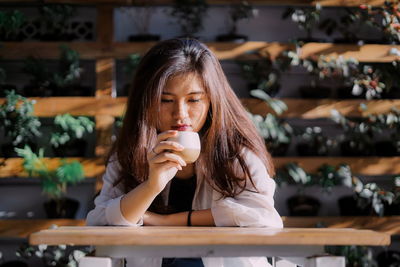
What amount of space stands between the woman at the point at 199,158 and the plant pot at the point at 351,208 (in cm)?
224

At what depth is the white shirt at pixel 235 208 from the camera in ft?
4.79

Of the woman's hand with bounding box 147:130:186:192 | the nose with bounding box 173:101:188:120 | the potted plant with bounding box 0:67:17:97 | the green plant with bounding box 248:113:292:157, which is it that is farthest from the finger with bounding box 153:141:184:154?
the potted plant with bounding box 0:67:17:97

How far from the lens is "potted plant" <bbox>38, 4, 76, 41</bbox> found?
3777 millimetres

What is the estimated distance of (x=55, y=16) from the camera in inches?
149

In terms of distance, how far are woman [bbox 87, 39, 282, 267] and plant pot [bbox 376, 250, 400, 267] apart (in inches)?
94.8

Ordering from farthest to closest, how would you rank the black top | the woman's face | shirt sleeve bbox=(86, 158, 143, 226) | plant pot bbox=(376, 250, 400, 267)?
plant pot bbox=(376, 250, 400, 267) → the black top → the woman's face → shirt sleeve bbox=(86, 158, 143, 226)

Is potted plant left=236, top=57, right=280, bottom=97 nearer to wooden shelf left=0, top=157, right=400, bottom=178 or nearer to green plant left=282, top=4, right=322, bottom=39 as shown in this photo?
green plant left=282, top=4, right=322, bottom=39

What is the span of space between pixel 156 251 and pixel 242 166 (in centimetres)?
57

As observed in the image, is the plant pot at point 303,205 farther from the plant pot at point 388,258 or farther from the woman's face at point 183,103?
the woman's face at point 183,103

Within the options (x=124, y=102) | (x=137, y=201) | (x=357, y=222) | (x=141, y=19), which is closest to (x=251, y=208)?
(x=137, y=201)

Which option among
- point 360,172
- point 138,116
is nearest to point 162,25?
point 360,172

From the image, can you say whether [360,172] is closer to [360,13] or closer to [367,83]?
[367,83]

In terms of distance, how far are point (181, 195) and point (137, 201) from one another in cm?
42

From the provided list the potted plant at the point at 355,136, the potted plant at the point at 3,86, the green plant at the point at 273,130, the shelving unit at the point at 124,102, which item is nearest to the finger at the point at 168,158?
the green plant at the point at 273,130
